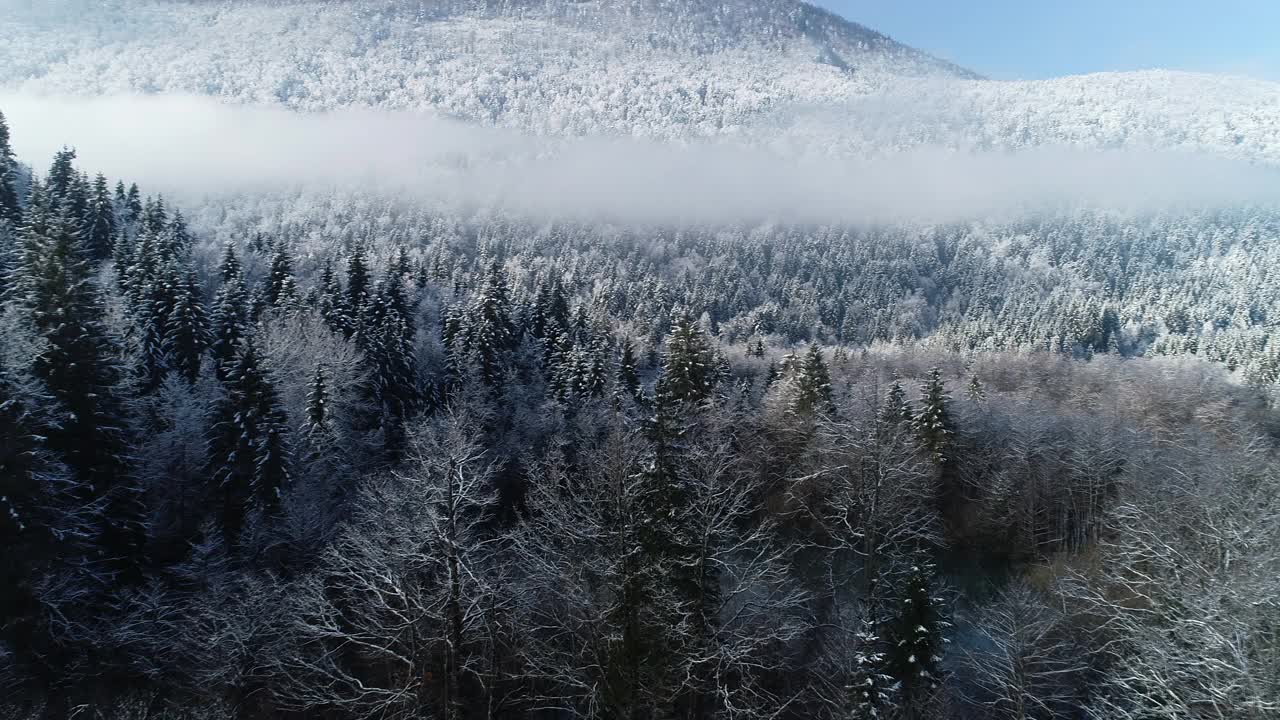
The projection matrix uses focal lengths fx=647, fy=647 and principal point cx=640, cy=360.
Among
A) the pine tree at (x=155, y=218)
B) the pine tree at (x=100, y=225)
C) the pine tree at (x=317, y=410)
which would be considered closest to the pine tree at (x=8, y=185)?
the pine tree at (x=100, y=225)

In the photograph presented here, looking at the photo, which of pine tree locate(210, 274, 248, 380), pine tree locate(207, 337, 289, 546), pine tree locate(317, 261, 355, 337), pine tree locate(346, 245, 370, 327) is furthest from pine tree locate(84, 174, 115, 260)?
pine tree locate(207, 337, 289, 546)

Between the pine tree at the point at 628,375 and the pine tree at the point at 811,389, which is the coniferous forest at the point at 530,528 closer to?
the pine tree at the point at 811,389

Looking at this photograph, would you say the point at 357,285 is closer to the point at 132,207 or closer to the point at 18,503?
the point at 132,207

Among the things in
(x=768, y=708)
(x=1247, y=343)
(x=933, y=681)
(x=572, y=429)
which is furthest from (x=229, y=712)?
(x=1247, y=343)

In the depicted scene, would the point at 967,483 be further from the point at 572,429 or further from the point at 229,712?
the point at 229,712

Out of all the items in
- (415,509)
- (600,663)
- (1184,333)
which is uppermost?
(415,509)

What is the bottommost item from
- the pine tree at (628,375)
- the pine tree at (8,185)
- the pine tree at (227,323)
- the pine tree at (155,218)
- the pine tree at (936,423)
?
the pine tree at (628,375)
